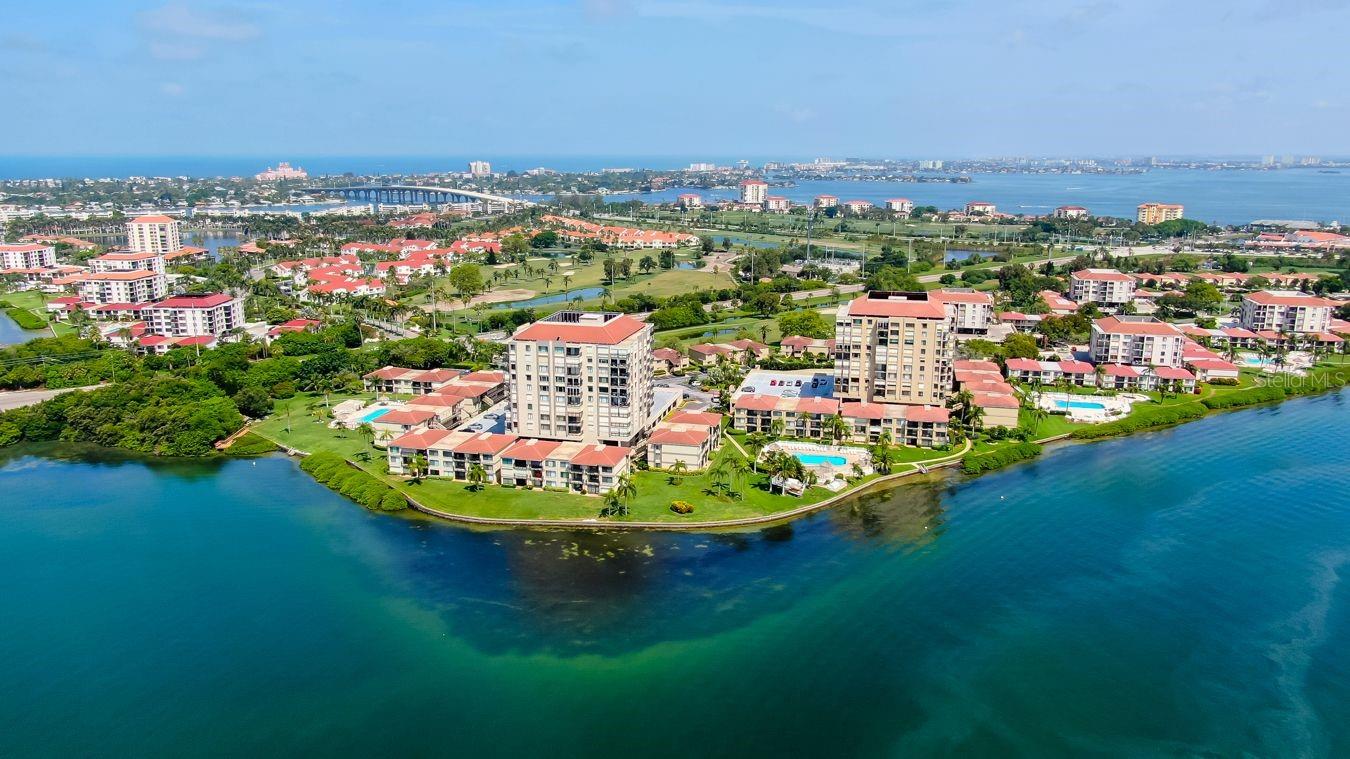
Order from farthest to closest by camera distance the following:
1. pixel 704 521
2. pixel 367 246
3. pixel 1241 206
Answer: pixel 1241 206 < pixel 367 246 < pixel 704 521

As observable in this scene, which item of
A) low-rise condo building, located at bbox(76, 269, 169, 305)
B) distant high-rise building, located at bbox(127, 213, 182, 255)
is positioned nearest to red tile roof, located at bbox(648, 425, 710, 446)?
low-rise condo building, located at bbox(76, 269, 169, 305)

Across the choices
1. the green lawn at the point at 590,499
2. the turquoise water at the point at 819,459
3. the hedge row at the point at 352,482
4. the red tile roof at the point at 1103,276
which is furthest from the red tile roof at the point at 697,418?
the red tile roof at the point at 1103,276

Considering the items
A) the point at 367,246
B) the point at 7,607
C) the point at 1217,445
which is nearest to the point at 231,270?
the point at 367,246

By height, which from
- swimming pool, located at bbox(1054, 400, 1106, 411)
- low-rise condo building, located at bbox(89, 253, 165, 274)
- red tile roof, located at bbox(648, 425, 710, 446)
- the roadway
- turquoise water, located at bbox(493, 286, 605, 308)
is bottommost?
the roadway

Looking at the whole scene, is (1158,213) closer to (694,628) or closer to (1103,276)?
(1103,276)

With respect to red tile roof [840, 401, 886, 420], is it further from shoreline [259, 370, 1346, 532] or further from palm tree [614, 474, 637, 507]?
palm tree [614, 474, 637, 507]

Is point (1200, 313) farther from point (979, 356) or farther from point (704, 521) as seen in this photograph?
point (704, 521)

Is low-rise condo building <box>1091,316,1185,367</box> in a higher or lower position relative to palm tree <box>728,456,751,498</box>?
higher
